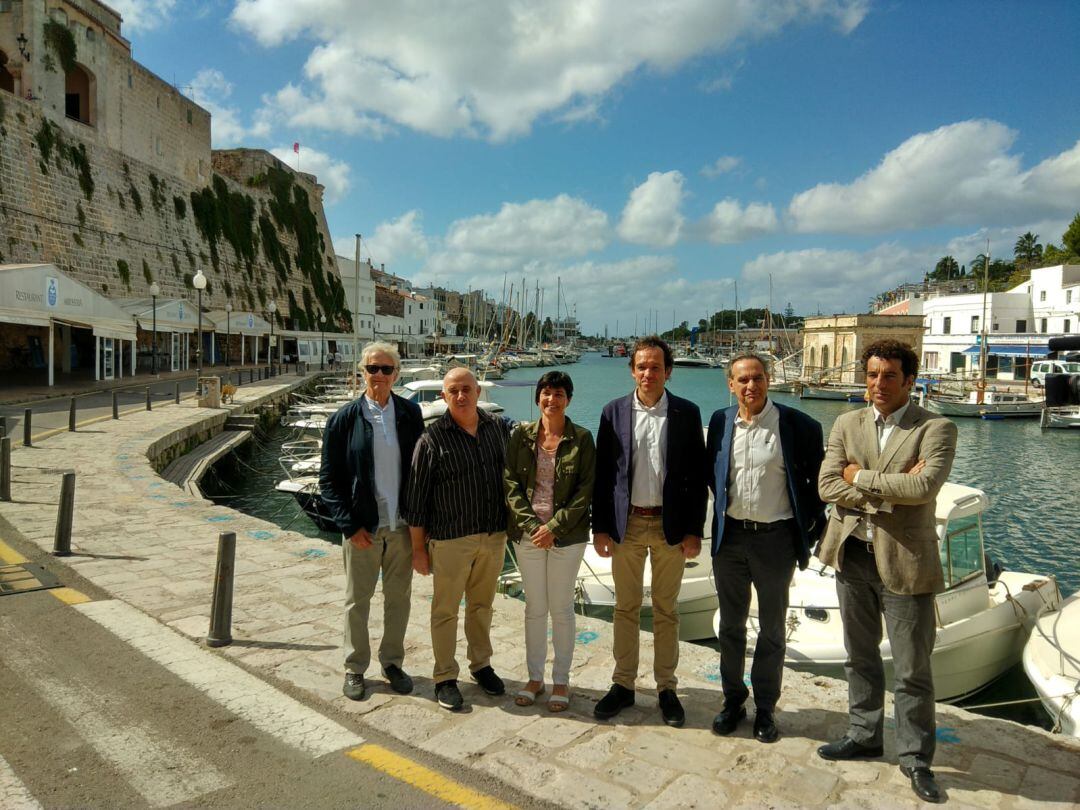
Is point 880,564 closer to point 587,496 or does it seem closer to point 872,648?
point 872,648

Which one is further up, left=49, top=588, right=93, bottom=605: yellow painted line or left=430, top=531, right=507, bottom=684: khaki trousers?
left=430, top=531, right=507, bottom=684: khaki trousers

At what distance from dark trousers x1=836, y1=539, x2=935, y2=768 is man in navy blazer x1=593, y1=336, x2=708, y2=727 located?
2.72 feet

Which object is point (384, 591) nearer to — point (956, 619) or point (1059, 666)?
point (956, 619)

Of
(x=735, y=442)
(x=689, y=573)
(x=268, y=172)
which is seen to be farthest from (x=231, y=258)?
(x=735, y=442)

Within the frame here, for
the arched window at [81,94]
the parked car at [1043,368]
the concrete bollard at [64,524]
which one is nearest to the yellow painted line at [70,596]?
the concrete bollard at [64,524]

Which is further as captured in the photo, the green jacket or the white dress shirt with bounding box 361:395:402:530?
the white dress shirt with bounding box 361:395:402:530

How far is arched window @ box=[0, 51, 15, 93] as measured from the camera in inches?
1186

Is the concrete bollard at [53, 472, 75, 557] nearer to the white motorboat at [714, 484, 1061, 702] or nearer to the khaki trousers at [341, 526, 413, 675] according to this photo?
the khaki trousers at [341, 526, 413, 675]

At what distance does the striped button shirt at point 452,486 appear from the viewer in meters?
3.98

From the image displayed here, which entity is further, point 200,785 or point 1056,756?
point 1056,756

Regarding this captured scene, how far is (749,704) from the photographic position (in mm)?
4059

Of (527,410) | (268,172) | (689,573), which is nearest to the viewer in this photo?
(689,573)

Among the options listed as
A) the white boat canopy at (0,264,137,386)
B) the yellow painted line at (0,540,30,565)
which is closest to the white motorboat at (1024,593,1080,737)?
the yellow painted line at (0,540,30,565)

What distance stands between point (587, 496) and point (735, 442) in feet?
2.87
